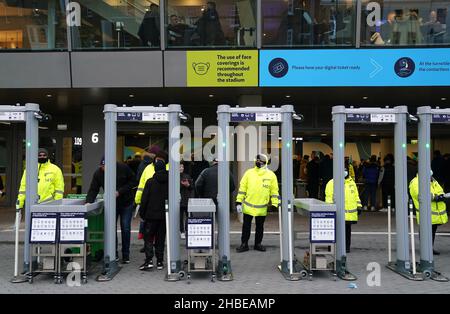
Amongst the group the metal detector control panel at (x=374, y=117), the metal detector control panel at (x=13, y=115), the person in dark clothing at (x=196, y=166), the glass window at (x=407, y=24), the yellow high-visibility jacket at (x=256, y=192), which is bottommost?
the yellow high-visibility jacket at (x=256, y=192)

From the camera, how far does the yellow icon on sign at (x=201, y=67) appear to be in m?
13.6

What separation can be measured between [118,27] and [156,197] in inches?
267

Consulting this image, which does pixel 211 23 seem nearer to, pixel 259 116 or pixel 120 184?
pixel 259 116

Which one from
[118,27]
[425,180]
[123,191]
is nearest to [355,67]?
[425,180]

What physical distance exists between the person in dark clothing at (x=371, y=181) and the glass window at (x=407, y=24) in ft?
16.2

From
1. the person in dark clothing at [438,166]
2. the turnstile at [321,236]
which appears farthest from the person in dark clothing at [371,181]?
the turnstile at [321,236]

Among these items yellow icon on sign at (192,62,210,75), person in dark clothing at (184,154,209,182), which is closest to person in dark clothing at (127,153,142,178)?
person in dark clothing at (184,154,209,182)

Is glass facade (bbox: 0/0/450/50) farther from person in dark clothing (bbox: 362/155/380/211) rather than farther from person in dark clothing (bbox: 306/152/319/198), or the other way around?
Answer: person in dark clothing (bbox: 306/152/319/198)

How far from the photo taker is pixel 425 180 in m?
8.48

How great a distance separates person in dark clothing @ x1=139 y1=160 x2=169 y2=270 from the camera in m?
8.55

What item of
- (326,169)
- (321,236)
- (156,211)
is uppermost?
(326,169)

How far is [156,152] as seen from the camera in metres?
8.95

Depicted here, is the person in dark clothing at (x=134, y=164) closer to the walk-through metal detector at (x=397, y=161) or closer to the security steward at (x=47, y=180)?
the security steward at (x=47, y=180)

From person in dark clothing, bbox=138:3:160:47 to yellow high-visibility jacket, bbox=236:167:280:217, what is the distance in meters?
5.15
